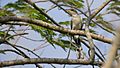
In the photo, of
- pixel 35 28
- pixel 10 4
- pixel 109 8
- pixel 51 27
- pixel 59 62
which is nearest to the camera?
pixel 59 62

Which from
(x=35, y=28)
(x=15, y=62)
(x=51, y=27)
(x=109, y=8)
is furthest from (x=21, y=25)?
→ (x=15, y=62)

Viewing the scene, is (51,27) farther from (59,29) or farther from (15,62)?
(15,62)

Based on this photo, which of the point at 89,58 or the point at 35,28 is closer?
the point at 89,58

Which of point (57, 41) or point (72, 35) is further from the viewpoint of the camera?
point (57, 41)

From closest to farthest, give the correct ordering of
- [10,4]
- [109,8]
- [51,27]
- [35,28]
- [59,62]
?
[59,62] < [51,27] < [109,8] < [10,4] < [35,28]

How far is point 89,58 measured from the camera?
166 cm

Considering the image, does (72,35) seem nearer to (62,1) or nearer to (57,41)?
(62,1)

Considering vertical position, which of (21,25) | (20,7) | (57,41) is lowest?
(57,41)

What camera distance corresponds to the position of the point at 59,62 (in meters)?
1.61

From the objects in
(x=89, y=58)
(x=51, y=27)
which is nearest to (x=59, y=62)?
(x=89, y=58)

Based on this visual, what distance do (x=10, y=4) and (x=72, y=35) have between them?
74cm

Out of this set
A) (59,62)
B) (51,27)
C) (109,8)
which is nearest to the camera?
(59,62)

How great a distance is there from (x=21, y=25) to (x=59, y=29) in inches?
27.7

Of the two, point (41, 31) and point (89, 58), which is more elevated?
point (89, 58)
